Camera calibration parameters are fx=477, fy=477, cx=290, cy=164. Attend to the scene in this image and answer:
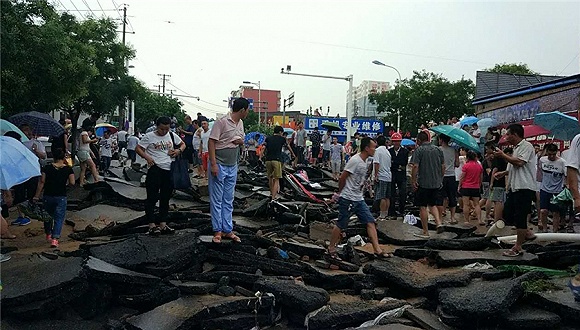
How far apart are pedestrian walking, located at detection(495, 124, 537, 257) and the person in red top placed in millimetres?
3516

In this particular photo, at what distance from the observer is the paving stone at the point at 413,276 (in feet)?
19.2

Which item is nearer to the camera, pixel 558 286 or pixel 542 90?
pixel 558 286

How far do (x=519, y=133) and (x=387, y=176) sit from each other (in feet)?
13.3

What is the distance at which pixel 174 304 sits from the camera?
217 inches

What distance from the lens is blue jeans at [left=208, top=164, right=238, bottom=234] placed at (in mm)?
6656

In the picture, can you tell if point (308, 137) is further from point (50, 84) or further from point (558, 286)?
point (558, 286)

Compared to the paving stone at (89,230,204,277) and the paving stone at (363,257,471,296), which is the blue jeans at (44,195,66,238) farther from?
the paving stone at (363,257,471,296)

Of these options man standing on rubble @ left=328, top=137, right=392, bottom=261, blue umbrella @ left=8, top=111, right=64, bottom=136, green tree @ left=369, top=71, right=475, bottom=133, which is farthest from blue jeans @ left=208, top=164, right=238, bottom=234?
green tree @ left=369, top=71, right=475, bottom=133

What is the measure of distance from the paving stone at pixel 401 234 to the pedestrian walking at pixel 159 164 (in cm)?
392

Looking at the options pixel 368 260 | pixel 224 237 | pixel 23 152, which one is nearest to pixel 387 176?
pixel 368 260

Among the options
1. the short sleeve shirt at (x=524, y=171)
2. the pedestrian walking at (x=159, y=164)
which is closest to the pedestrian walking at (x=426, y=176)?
the short sleeve shirt at (x=524, y=171)

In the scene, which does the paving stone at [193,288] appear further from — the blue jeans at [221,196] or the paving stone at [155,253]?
the blue jeans at [221,196]

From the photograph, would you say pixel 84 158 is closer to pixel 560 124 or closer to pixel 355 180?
pixel 355 180

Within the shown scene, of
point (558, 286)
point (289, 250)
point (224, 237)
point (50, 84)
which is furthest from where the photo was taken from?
point (50, 84)
